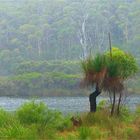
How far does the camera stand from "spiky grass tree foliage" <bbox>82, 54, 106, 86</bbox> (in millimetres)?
19391

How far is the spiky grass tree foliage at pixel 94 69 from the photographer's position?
1939 cm

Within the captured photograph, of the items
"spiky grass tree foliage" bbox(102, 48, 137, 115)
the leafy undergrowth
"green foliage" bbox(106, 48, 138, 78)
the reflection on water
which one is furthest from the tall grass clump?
the reflection on water

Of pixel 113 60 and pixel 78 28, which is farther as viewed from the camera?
pixel 78 28

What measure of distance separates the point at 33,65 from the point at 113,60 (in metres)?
82.5

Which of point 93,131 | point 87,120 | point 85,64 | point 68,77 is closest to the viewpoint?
point 93,131

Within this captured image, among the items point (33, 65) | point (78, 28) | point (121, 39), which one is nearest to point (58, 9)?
point (78, 28)

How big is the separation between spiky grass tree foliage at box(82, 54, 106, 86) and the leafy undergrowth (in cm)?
176

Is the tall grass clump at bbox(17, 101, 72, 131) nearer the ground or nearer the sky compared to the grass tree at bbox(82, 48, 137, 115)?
nearer the ground

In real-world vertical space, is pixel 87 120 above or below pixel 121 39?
above

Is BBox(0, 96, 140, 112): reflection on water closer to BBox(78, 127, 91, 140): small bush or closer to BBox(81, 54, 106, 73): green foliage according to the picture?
BBox(81, 54, 106, 73): green foliage

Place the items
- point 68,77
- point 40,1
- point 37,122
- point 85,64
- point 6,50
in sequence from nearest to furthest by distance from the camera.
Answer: point 37,122
point 85,64
point 68,77
point 6,50
point 40,1

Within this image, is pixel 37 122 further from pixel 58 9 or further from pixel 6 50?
pixel 58 9

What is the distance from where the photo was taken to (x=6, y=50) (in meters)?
122

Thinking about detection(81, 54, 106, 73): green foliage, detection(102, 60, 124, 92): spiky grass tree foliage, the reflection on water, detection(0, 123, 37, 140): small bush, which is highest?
detection(81, 54, 106, 73): green foliage
